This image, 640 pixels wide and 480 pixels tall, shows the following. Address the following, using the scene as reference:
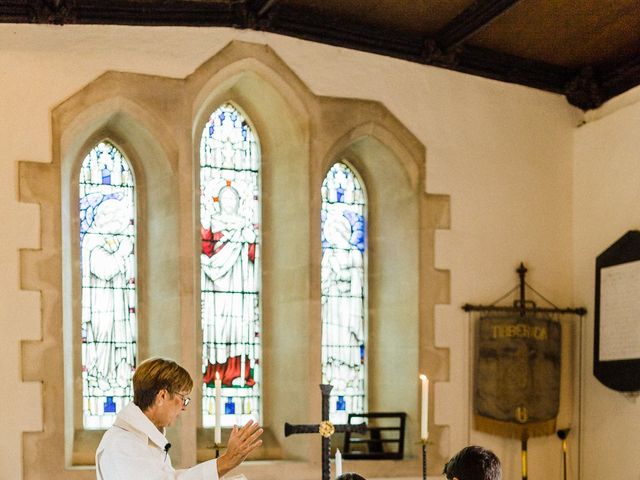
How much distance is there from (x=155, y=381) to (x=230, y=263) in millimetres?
3332

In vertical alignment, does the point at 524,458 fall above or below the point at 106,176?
below

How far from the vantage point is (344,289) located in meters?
7.30

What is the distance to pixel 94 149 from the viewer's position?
22.0ft

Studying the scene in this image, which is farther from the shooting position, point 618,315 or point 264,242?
point 264,242

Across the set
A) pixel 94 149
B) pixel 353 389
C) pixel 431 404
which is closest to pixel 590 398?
pixel 431 404

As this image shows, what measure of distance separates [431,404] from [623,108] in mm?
2219

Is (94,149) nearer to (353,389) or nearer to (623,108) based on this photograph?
(353,389)

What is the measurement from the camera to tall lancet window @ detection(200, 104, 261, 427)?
6855 millimetres

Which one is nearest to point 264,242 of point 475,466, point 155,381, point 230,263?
point 230,263

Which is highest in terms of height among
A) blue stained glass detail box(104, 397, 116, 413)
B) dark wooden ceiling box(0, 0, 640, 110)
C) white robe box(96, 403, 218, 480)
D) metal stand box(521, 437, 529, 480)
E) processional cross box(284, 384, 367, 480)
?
dark wooden ceiling box(0, 0, 640, 110)

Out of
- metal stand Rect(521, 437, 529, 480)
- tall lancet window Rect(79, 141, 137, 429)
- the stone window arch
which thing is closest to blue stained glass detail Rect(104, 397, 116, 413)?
tall lancet window Rect(79, 141, 137, 429)

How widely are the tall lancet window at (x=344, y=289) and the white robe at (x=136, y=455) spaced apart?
11.6 ft

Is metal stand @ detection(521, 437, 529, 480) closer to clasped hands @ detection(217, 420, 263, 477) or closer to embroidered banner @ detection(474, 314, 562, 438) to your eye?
embroidered banner @ detection(474, 314, 562, 438)

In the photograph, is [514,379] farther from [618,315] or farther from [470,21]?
[470,21]
